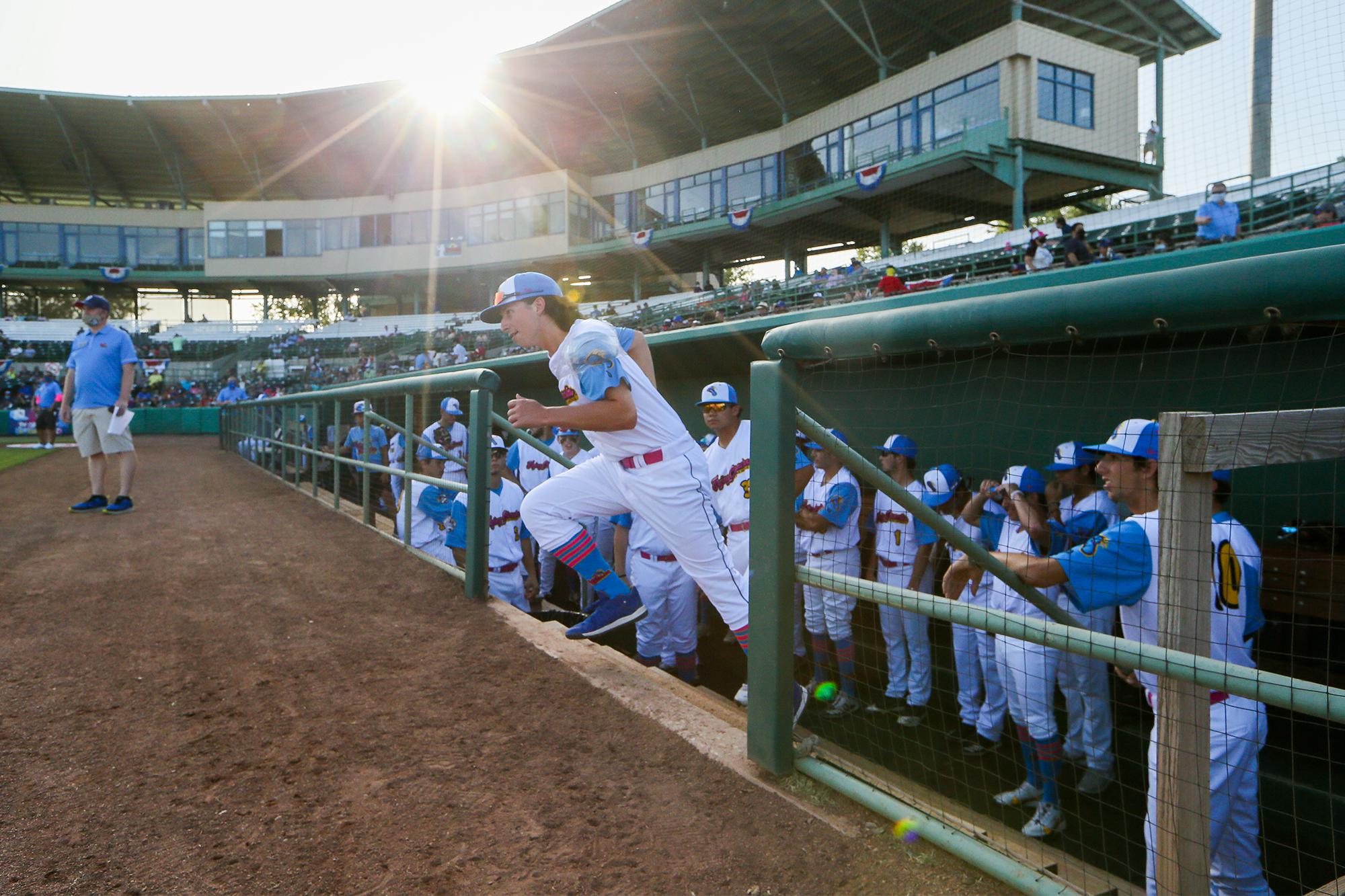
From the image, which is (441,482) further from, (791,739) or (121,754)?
(791,739)

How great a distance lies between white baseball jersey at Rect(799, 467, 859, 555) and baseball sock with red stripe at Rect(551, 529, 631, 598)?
4.57ft

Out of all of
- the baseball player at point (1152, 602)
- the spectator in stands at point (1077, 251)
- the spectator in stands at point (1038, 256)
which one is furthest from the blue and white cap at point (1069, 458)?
the spectator in stands at point (1038, 256)

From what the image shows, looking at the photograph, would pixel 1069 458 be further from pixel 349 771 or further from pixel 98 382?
pixel 98 382

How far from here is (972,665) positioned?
14.5ft

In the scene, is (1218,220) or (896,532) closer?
(896,532)

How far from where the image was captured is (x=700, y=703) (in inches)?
100

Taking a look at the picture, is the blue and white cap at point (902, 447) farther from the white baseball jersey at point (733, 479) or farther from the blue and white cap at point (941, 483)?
the white baseball jersey at point (733, 479)

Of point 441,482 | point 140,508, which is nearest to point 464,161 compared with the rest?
point 140,508

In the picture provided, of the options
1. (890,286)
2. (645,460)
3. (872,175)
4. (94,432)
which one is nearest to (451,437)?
(94,432)

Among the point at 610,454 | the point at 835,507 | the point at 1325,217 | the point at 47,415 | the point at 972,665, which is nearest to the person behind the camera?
the point at 610,454

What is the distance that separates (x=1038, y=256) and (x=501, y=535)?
730 cm

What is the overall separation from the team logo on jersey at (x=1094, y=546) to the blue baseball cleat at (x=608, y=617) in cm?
184

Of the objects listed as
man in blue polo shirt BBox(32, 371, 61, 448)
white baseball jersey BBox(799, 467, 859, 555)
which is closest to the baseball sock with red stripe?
white baseball jersey BBox(799, 467, 859, 555)

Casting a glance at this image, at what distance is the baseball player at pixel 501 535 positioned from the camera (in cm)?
525
